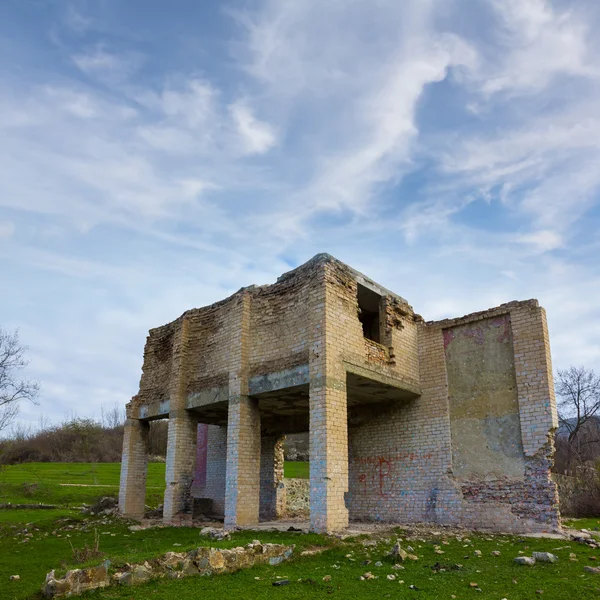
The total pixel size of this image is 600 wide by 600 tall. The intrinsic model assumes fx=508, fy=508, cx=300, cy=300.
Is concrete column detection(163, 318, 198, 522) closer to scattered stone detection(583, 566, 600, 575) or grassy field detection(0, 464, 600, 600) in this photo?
grassy field detection(0, 464, 600, 600)

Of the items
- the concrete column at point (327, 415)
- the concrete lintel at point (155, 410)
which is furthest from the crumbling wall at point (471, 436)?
the concrete lintel at point (155, 410)

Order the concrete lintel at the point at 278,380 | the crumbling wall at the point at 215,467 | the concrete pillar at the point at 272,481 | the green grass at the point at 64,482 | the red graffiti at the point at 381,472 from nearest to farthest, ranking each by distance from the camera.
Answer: the concrete lintel at the point at 278,380 < the red graffiti at the point at 381,472 < the concrete pillar at the point at 272,481 < the crumbling wall at the point at 215,467 < the green grass at the point at 64,482

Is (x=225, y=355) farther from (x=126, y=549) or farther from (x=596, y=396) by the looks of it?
(x=596, y=396)

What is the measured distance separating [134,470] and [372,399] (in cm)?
835

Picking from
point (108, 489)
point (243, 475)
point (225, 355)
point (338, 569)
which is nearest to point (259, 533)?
point (243, 475)

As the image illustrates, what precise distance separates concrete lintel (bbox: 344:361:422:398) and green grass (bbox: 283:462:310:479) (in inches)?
748

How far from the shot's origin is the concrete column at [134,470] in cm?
1620

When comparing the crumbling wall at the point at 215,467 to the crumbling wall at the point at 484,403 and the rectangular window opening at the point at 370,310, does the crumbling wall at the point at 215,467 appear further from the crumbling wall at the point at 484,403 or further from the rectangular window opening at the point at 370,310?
the crumbling wall at the point at 484,403

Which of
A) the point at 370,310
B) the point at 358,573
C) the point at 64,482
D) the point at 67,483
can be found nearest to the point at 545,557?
the point at 358,573

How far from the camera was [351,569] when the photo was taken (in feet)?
23.5

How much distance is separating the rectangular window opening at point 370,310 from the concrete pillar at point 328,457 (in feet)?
10.7

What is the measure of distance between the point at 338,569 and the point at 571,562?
11.2 feet

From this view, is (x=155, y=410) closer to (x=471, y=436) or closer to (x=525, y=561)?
(x=471, y=436)

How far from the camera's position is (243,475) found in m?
12.1
